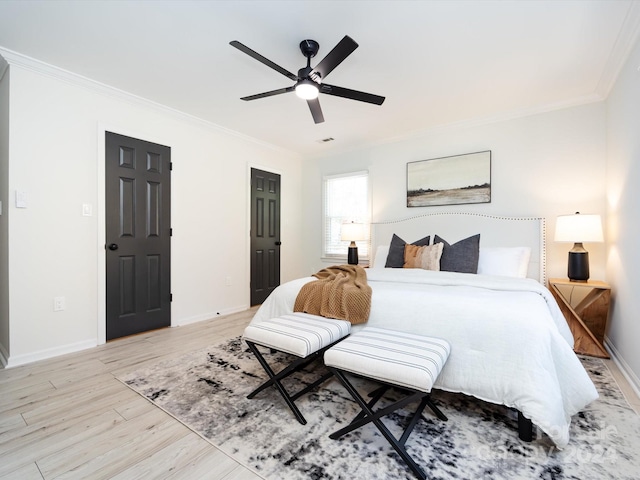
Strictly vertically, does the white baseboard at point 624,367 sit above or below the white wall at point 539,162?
below

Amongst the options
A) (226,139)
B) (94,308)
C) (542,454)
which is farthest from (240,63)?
(542,454)

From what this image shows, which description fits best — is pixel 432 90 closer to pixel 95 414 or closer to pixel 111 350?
pixel 95 414

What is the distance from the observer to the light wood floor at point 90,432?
141cm

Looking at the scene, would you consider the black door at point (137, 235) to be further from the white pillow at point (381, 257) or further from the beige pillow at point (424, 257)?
the beige pillow at point (424, 257)

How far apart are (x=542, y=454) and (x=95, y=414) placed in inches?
97.5

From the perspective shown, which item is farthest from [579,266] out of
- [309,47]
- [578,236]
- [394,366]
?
[309,47]

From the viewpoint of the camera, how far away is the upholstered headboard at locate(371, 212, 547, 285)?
11.4ft

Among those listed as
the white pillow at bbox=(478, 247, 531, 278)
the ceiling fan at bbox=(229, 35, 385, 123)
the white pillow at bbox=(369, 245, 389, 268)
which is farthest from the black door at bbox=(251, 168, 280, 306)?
the white pillow at bbox=(478, 247, 531, 278)

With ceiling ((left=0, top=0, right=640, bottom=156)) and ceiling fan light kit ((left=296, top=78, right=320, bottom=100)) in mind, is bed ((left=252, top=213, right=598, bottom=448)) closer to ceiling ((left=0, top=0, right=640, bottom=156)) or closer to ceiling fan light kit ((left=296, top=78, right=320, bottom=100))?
ceiling fan light kit ((left=296, top=78, right=320, bottom=100))

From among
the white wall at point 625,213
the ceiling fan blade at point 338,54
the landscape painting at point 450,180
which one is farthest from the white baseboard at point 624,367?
the ceiling fan blade at point 338,54

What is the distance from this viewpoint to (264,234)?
4805 mm

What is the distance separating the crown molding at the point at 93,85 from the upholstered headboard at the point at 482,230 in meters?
2.71

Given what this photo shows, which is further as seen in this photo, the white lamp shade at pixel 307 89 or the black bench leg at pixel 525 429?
the white lamp shade at pixel 307 89

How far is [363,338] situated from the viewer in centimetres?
180
